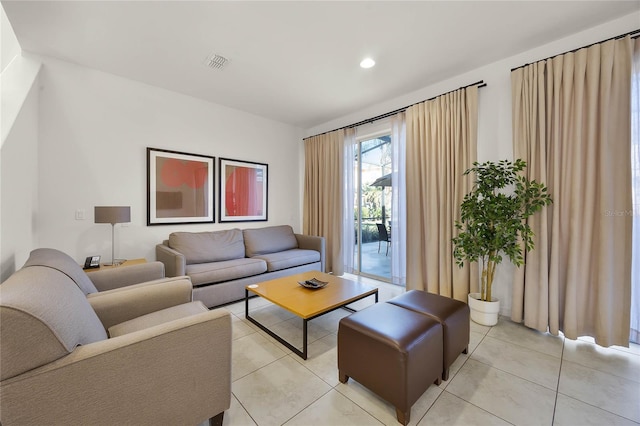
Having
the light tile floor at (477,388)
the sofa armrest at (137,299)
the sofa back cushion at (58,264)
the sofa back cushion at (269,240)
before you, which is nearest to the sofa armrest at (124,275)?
the sofa back cushion at (58,264)

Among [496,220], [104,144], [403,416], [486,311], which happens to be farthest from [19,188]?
[486,311]

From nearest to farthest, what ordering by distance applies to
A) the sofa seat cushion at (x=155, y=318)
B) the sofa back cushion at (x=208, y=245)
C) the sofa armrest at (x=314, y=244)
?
the sofa seat cushion at (x=155, y=318) → the sofa back cushion at (x=208, y=245) → the sofa armrest at (x=314, y=244)

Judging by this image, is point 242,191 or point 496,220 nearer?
point 496,220

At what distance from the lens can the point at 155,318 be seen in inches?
65.0

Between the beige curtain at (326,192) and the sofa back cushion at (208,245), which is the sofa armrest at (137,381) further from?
the beige curtain at (326,192)

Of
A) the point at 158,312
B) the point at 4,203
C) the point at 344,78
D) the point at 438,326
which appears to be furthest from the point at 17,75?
the point at 438,326

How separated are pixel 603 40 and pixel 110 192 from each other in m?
5.11

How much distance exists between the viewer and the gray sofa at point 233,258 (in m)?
2.84

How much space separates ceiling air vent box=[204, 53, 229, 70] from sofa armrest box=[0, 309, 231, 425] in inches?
100

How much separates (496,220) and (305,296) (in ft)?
6.39

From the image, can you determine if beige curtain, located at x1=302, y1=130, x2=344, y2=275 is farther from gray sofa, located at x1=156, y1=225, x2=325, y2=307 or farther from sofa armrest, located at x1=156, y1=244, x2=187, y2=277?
sofa armrest, located at x1=156, y1=244, x2=187, y2=277

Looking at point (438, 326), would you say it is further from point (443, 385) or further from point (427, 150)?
point (427, 150)

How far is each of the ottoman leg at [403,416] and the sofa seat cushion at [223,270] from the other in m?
2.24

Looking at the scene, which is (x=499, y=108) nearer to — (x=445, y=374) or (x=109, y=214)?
(x=445, y=374)
